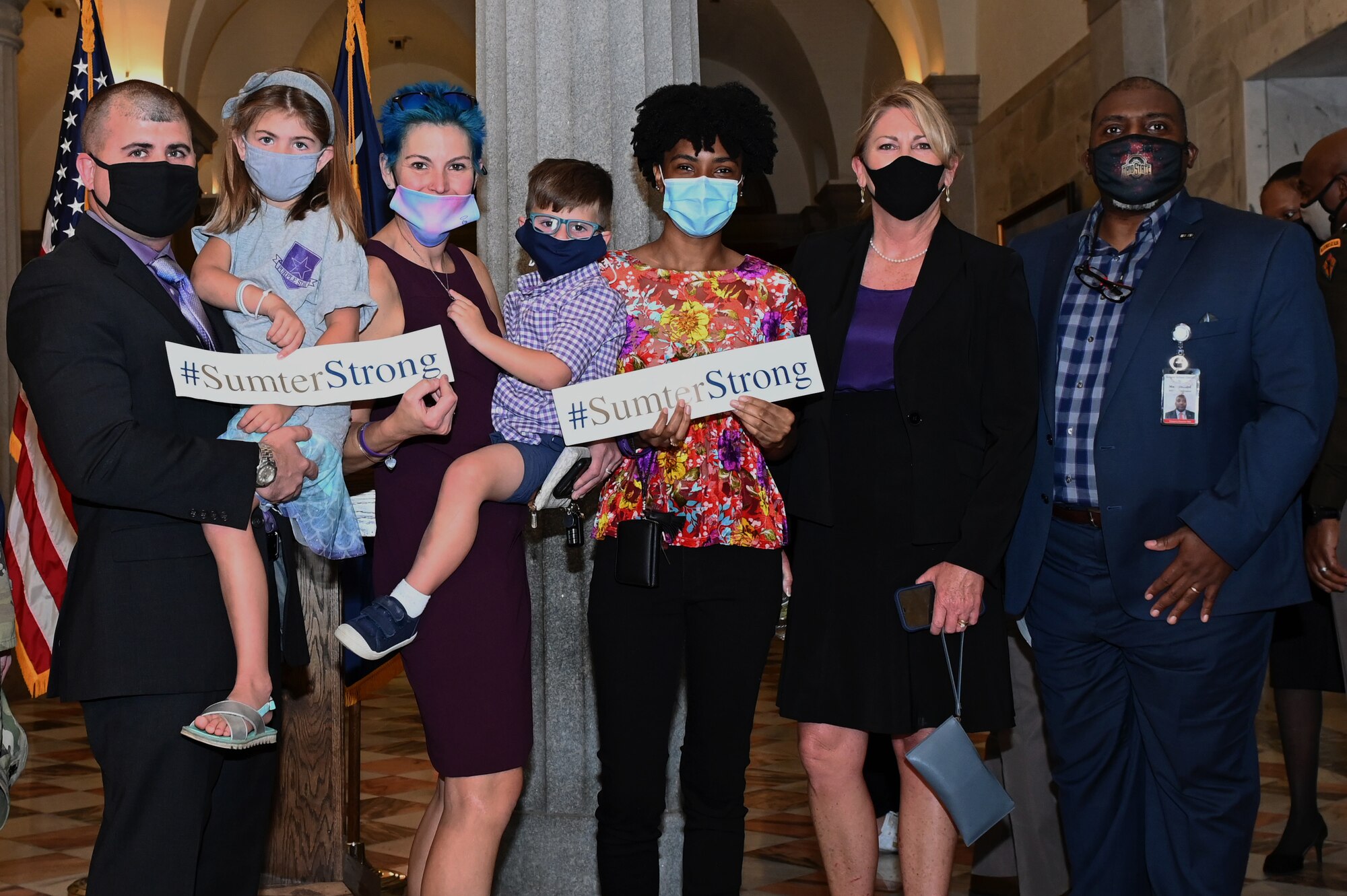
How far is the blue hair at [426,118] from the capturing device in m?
2.93

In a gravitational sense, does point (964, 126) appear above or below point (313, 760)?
above

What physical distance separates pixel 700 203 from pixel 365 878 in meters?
2.56

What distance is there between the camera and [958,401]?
Answer: 299 centimetres

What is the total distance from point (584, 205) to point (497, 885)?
2108 millimetres

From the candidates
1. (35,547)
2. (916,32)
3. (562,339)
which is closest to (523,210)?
(562,339)

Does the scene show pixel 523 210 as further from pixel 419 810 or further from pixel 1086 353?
pixel 419 810

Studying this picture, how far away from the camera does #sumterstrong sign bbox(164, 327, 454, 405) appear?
2533 mm

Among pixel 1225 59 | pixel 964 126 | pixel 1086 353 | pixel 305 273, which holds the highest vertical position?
pixel 964 126

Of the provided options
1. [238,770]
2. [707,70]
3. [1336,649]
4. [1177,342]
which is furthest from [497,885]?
[707,70]

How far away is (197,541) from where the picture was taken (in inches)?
98.0

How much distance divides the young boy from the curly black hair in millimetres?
184

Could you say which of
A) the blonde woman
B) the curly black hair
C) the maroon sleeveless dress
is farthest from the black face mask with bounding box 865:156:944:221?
the maroon sleeveless dress

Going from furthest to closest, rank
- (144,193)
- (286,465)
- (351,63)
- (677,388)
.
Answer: (351,63), (677,388), (286,465), (144,193)

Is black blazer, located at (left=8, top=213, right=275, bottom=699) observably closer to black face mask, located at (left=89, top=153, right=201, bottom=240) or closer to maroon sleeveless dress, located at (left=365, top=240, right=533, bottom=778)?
black face mask, located at (left=89, top=153, right=201, bottom=240)
